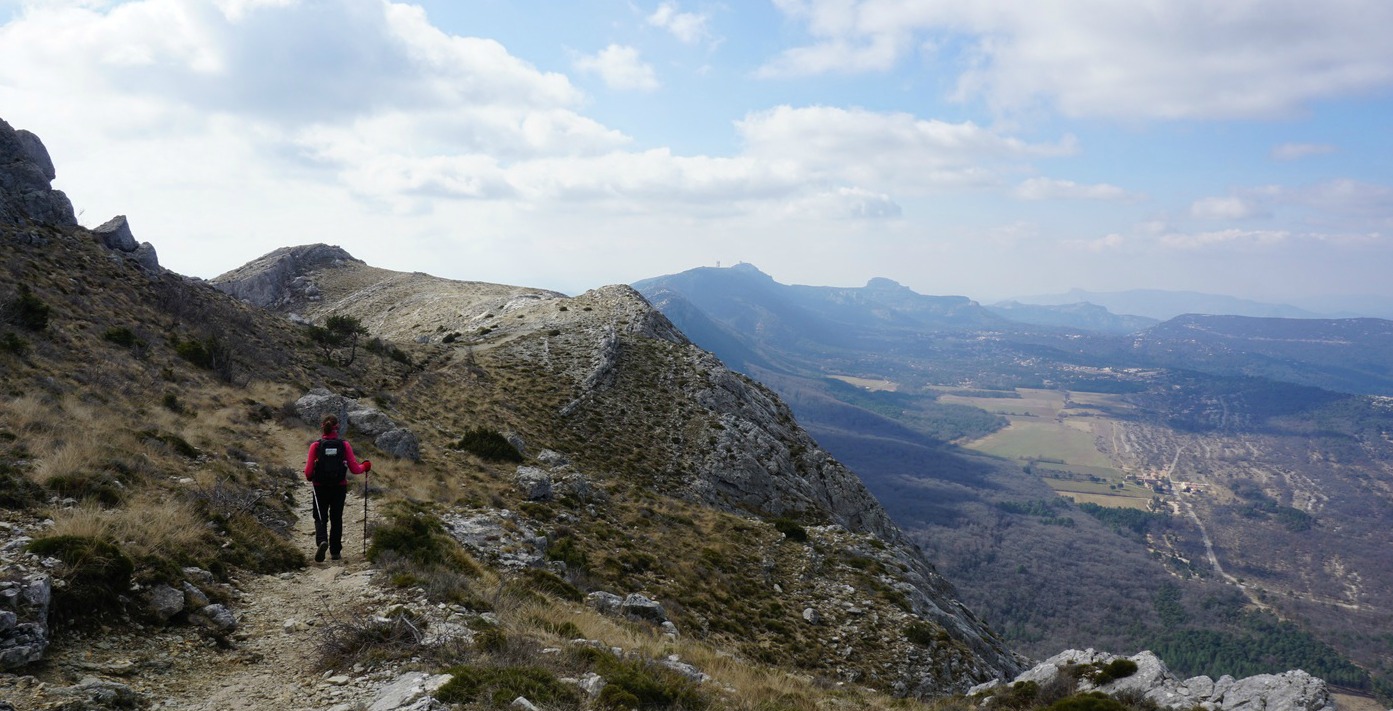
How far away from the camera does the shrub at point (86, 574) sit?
357 inches

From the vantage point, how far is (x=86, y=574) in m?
9.38

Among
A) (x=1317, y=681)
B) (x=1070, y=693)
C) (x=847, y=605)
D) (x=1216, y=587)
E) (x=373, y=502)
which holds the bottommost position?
(x=1216, y=587)

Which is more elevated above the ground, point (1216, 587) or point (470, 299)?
point (470, 299)

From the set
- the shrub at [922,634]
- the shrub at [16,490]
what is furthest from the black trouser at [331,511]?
the shrub at [922,634]

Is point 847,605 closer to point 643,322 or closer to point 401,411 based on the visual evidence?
point 401,411

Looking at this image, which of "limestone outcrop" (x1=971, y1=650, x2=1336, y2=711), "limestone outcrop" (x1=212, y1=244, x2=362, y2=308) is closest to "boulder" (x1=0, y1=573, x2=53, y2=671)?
"limestone outcrop" (x1=971, y1=650, x2=1336, y2=711)

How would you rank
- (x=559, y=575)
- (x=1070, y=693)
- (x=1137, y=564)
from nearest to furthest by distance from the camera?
(x=1070, y=693)
(x=559, y=575)
(x=1137, y=564)

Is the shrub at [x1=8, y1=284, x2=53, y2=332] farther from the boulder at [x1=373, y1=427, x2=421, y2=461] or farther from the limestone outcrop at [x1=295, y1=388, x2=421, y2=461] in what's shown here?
the boulder at [x1=373, y1=427, x2=421, y2=461]

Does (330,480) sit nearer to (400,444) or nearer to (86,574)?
(86,574)

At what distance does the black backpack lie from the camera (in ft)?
47.5

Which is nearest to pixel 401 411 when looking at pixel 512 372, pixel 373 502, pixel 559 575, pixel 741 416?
pixel 512 372

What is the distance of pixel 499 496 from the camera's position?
2497cm

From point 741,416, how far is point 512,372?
18.0 metres

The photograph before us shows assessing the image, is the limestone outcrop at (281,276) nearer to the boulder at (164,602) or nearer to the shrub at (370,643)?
the boulder at (164,602)
